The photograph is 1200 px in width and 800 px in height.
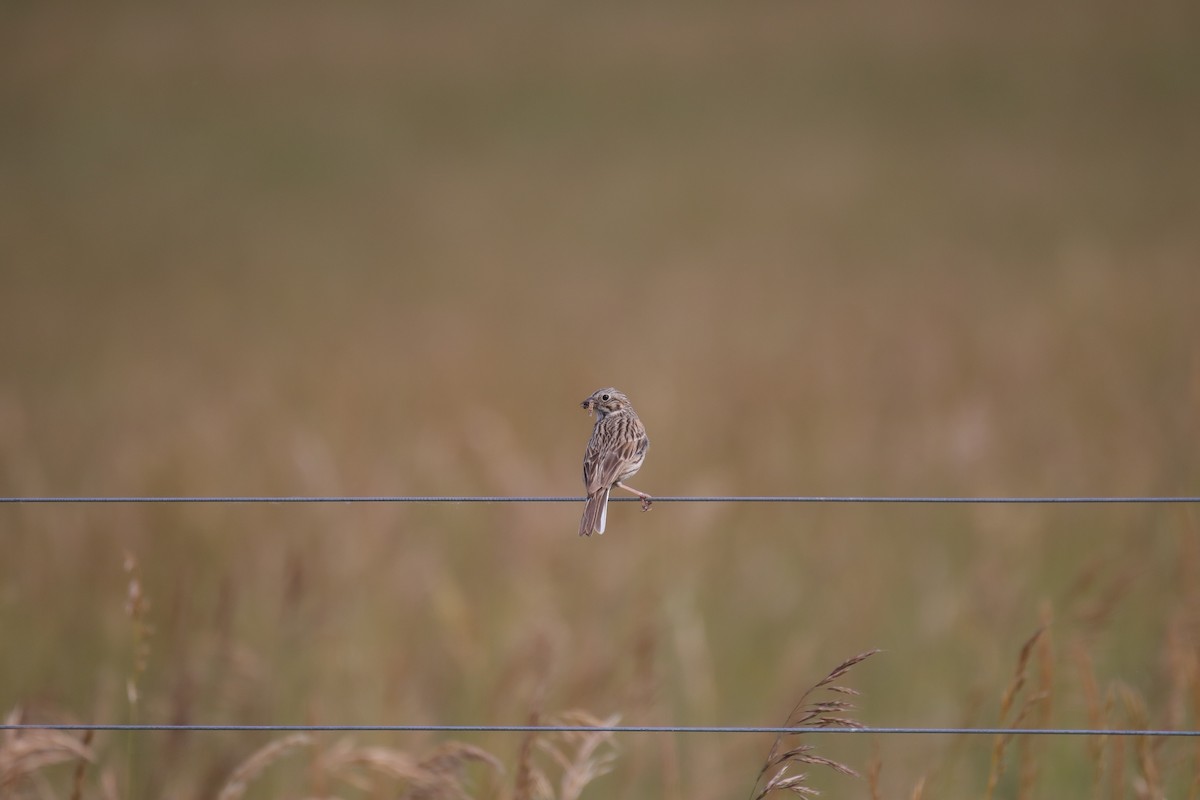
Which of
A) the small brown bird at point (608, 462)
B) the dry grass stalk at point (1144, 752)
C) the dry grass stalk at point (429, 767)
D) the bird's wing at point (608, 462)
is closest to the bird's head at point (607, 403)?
the small brown bird at point (608, 462)

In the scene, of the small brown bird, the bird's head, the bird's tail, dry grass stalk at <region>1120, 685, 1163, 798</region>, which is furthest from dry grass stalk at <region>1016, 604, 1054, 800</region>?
the bird's head

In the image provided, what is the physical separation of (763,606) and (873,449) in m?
2.79

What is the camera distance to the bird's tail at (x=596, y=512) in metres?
4.11

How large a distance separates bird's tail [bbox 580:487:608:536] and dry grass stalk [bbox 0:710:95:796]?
179cm

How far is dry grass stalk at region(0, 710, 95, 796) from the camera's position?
3.59 m

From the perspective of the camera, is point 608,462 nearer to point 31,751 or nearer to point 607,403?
point 607,403

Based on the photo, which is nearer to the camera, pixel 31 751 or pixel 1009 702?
pixel 1009 702

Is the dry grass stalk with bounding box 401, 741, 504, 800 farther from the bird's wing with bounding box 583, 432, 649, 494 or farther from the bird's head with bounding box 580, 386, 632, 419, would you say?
the bird's head with bounding box 580, 386, 632, 419

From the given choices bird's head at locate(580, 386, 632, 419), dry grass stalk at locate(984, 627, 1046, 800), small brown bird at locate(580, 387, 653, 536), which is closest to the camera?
dry grass stalk at locate(984, 627, 1046, 800)

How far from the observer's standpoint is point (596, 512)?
13.8 ft

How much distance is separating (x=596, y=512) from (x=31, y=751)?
6.84ft

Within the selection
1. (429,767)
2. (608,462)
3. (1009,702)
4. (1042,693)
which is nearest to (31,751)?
(429,767)

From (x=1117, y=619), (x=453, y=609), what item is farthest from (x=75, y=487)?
(x=1117, y=619)

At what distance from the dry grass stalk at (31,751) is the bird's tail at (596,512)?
5.89 ft
